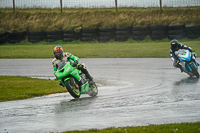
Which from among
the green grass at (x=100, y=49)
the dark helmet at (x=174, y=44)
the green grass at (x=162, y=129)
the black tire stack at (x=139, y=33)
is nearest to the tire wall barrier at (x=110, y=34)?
the black tire stack at (x=139, y=33)

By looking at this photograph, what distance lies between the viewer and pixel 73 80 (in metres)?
11.4

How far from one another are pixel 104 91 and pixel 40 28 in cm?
2428

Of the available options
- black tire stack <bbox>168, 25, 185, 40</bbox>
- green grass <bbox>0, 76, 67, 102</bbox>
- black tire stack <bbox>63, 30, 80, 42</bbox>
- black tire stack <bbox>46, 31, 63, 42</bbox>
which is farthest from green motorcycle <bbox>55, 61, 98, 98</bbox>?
black tire stack <bbox>46, 31, 63, 42</bbox>

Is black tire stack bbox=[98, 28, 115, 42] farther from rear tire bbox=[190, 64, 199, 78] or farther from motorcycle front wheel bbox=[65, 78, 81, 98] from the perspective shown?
motorcycle front wheel bbox=[65, 78, 81, 98]

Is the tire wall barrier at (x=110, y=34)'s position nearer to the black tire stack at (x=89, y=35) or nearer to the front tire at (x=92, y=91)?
the black tire stack at (x=89, y=35)

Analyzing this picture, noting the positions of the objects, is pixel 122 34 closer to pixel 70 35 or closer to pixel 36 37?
pixel 70 35

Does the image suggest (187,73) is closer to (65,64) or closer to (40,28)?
(65,64)

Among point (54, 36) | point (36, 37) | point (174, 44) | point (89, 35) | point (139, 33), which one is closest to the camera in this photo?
point (174, 44)

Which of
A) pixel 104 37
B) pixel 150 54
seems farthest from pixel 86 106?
pixel 104 37

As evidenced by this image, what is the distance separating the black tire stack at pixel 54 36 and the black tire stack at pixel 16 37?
92.0 inches

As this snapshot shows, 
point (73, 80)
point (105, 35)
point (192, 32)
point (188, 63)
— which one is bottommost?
point (105, 35)

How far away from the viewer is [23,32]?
1367 inches

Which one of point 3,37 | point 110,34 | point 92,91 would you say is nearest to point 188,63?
point 92,91

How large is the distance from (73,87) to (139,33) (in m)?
20.7
